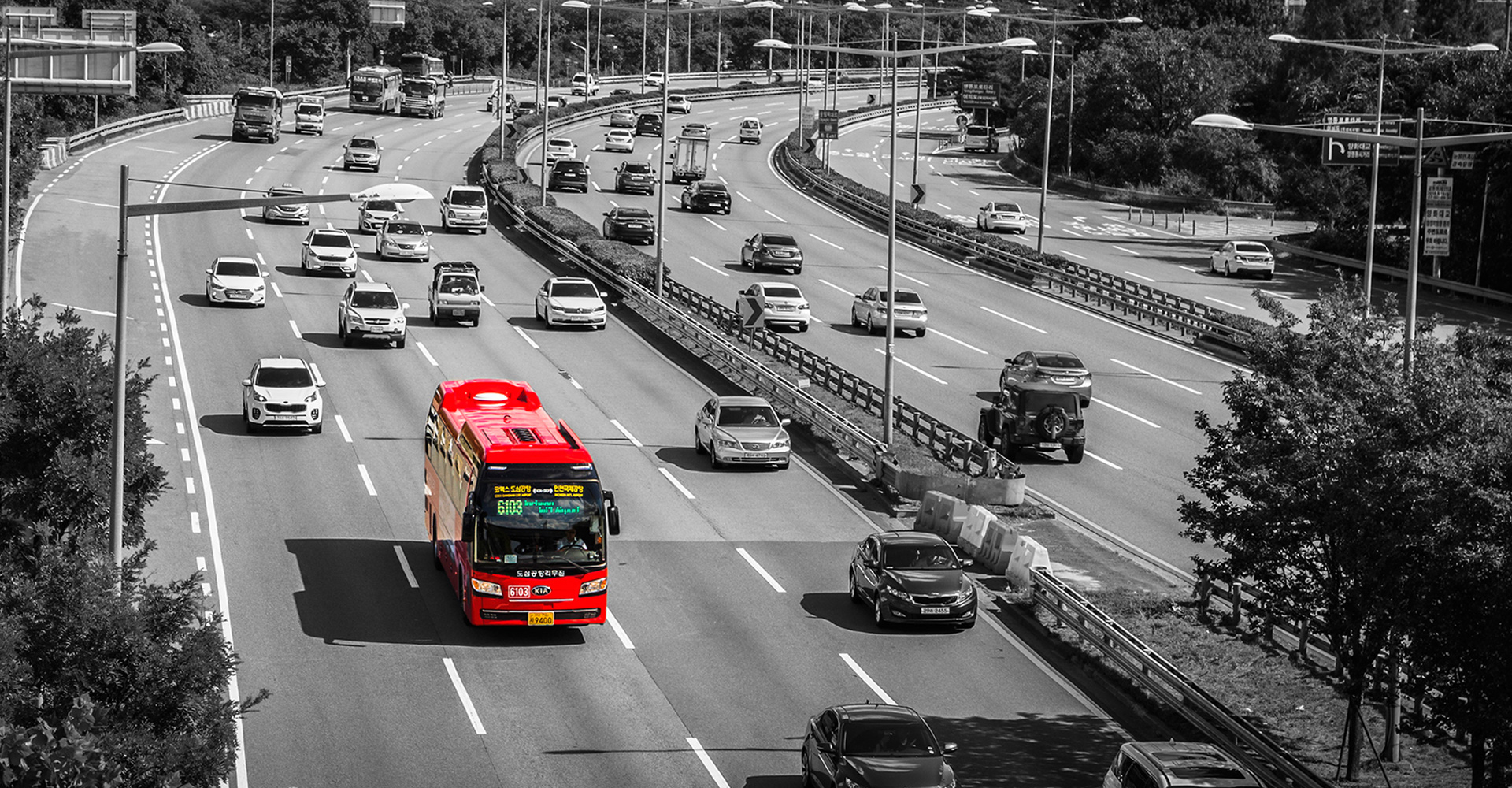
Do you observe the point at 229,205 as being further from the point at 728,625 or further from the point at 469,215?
the point at 469,215

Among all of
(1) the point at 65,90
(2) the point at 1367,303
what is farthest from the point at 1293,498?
(1) the point at 65,90

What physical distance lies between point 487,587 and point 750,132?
93.1 meters

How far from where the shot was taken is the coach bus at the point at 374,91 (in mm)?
117562

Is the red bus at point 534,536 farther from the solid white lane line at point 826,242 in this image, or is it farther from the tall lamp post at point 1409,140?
the solid white lane line at point 826,242

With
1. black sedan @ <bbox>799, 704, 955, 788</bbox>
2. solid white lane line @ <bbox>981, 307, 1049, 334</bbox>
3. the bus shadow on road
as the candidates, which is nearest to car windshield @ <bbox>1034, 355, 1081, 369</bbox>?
solid white lane line @ <bbox>981, 307, 1049, 334</bbox>

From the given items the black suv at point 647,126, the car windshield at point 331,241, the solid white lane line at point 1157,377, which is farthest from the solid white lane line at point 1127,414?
the black suv at point 647,126

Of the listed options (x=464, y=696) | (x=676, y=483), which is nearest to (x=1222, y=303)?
(x=676, y=483)

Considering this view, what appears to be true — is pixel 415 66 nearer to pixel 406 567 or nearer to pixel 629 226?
pixel 629 226

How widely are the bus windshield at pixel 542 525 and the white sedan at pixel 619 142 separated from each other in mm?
81567

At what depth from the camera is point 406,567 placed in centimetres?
3062

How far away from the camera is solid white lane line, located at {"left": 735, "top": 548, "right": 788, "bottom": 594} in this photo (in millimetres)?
30767

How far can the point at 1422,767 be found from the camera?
2366 centimetres

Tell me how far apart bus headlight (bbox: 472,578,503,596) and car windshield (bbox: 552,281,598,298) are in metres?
27.6

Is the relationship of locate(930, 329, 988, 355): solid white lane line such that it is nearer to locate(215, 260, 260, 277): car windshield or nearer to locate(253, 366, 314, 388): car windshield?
locate(215, 260, 260, 277): car windshield
